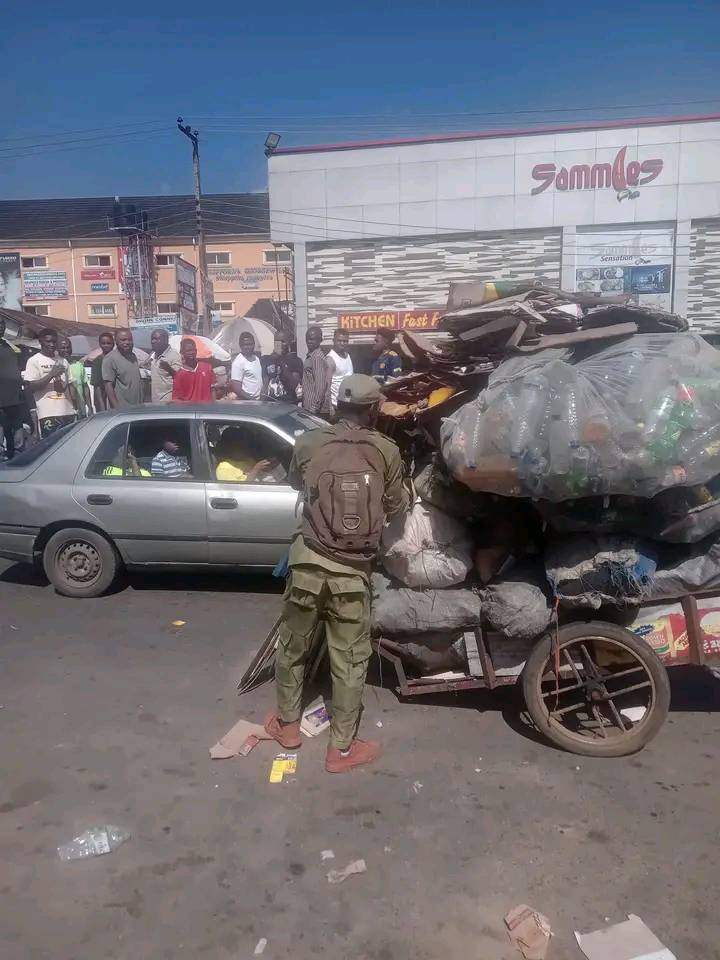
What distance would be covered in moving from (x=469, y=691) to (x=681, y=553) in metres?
1.46

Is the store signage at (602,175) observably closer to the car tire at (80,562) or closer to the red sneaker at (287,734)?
the car tire at (80,562)

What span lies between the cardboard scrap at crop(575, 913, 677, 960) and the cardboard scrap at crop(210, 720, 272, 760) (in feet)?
5.95

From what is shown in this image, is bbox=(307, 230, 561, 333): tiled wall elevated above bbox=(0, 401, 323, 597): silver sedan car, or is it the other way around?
bbox=(307, 230, 561, 333): tiled wall

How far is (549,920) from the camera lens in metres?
2.59

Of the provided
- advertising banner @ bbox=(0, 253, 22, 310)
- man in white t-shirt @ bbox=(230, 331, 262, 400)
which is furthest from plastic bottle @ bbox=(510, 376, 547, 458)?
advertising banner @ bbox=(0, 253, 22, 310)

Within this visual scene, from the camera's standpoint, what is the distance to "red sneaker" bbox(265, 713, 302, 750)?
374cm

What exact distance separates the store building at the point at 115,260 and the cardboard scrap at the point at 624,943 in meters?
40.2

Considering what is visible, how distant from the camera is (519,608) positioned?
3.56 metres

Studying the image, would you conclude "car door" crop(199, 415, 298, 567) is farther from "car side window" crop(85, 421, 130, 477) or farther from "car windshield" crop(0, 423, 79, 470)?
"car windshield" crop(0, 423, 79, 470)

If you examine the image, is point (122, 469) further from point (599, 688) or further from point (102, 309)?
point (102, 309)

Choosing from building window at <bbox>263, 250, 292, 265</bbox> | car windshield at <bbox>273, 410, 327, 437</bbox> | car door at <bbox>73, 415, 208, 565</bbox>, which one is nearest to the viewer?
car door at <bbox>73, 415, 208, 565</bbox>

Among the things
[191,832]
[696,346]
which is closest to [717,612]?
[696,346]

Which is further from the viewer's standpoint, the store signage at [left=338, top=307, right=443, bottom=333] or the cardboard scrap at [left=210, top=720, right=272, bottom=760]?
the store signage at [left=338, top=307, right=443, bottom=333]

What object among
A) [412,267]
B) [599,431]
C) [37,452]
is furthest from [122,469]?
[412,267]
